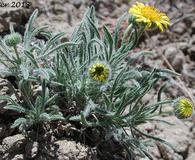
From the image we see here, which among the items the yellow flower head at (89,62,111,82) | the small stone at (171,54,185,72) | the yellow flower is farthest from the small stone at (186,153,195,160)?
the yellow flower head at (89,62,111,82)

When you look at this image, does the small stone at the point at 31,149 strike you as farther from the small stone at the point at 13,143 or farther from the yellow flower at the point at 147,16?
the yellow flower at the point at 147,16

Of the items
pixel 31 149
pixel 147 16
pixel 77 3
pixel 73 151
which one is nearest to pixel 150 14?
pixel 147 16

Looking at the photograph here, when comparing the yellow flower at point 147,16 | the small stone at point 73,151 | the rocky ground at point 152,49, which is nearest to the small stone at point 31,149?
the rocky ground at point 152,49

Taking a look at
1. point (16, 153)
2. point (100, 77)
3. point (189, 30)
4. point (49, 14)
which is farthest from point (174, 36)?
point (16, 153)

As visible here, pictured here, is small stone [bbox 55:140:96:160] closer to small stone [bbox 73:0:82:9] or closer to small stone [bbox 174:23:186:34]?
small stone [bbox 73:0:82:9]

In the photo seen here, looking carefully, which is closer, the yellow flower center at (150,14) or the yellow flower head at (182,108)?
the yellow flower head at (182,108)

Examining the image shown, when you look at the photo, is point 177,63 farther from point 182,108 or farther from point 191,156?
point 182,108
